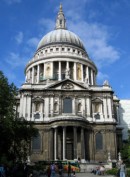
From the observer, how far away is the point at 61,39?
243 ft

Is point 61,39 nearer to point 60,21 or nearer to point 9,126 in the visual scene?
point 60,21

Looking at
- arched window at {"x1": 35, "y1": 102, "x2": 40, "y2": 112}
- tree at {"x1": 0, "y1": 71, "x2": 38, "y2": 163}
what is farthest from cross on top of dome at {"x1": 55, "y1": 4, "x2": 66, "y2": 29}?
tree at {"x1": 0, "y1": 71, "x2": 38, "y2": 163}

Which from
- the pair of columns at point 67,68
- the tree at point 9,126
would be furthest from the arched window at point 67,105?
the tree at point 9,126

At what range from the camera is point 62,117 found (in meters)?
47.7

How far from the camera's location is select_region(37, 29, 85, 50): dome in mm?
73750

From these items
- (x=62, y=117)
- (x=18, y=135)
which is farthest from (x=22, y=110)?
(x=18, y=135)

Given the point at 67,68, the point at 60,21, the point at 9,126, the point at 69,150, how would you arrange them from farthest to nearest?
the point at 60,21 → the point at 67,68 → the point at 69,150 → the point at 9,126

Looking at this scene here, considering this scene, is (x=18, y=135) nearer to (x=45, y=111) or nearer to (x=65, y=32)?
(x=45, y=111)

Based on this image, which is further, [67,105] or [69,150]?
[67,105]

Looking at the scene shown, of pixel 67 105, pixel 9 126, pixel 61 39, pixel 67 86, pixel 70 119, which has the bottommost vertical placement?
pixel 9 126

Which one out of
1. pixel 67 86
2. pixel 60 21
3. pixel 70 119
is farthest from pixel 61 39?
pixel 70 119

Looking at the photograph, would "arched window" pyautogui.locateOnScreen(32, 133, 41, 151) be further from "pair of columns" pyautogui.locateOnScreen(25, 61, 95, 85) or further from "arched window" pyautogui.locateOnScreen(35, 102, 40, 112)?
"pair of columns" pyautogui.locateOnScreen(25, 61, 95, 85)

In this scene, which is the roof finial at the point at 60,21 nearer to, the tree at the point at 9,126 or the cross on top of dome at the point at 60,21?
the cross on top of dome at the point at 60,21

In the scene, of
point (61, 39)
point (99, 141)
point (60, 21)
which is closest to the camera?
point (99, 141)
